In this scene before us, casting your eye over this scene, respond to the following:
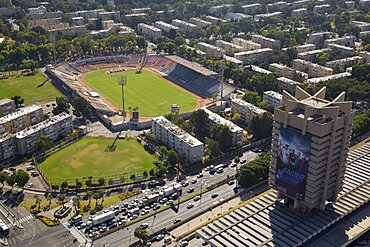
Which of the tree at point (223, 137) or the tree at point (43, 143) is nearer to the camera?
the tree at point (43, 143)

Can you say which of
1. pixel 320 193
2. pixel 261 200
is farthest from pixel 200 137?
pixel 320 193

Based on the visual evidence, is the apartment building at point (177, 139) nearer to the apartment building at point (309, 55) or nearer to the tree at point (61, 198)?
the tree at point (61, 198)

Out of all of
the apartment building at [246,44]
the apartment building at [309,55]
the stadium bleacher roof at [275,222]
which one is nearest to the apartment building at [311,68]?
the apartment building at [309,55]

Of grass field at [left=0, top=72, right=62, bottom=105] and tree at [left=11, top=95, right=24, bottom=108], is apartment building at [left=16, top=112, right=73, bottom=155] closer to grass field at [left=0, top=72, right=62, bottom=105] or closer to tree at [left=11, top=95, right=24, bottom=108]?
tree at [left=11, top=95, right=24, bottom=108]

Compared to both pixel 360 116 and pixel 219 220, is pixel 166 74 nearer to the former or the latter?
pixel 360 116

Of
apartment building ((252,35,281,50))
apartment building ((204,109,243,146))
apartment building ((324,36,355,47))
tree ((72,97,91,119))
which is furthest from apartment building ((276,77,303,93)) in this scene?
tree ((72,97,91,119))

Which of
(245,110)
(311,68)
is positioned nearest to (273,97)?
(245,110)

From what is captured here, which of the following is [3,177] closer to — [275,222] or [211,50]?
[275,222]
